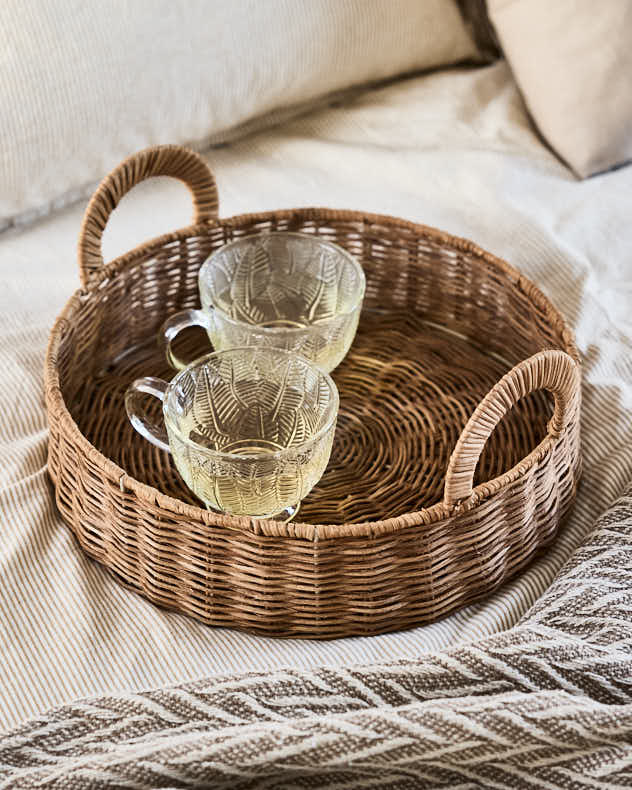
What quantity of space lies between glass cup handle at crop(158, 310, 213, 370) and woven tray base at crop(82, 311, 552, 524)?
0.08 m

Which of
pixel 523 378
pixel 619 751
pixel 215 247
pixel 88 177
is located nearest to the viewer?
pixel 619 751

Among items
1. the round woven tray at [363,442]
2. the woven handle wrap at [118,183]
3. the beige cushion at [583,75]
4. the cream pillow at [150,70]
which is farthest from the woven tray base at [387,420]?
the beige cushion at [583,75]

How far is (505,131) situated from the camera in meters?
1.39

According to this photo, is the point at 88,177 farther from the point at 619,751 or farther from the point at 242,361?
the point at 619,751

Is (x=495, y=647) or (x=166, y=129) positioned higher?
(x=166, y=129)

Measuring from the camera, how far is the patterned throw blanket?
634 millimetres

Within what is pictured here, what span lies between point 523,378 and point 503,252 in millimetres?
460

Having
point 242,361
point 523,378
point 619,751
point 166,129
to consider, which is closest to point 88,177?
point 166,129

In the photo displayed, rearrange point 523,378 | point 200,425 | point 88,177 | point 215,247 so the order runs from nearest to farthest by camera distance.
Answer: point 523,378 < point 200,425 < point 215,247 < point 88,177

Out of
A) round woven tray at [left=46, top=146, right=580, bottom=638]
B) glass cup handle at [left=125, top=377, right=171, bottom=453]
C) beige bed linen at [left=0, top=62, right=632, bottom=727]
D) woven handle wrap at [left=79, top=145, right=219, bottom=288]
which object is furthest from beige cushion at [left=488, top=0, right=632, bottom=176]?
glass cup handle at [left=125, top=377, right=171, bottom=453]

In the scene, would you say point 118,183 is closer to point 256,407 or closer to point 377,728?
point 256,407

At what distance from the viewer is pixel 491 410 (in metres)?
0.75

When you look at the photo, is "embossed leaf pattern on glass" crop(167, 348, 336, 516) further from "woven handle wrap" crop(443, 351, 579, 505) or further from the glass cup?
"woven handle wrap" crop(443, 351, 579, 505)

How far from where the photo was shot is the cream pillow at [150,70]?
112 cm
